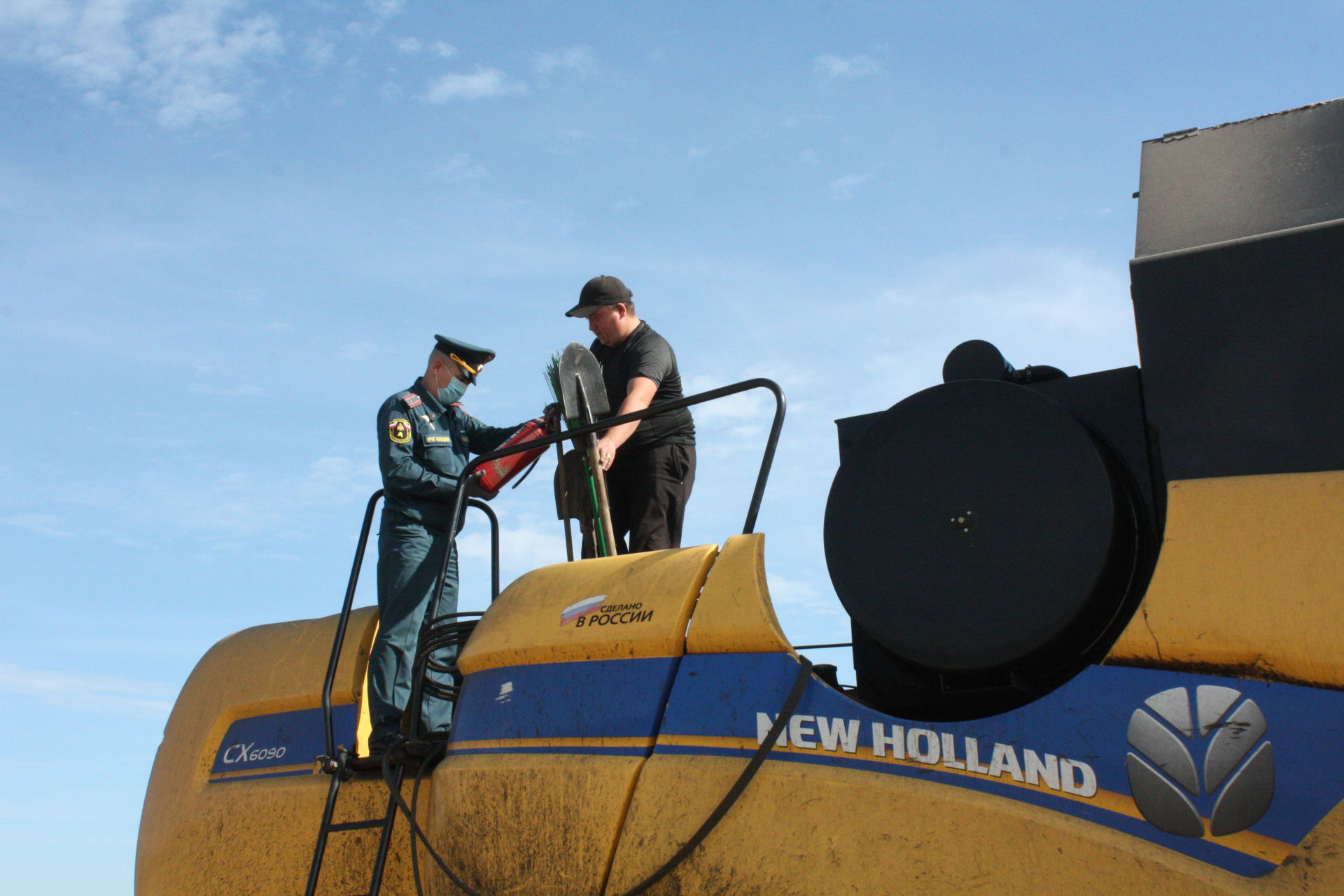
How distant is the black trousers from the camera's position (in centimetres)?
438

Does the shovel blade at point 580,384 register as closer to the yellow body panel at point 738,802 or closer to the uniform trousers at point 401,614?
the uniform trousers at point 401,614

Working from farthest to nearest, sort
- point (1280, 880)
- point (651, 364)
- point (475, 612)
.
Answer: point (651, 364) < point (475, 612) < point (1280, 880)

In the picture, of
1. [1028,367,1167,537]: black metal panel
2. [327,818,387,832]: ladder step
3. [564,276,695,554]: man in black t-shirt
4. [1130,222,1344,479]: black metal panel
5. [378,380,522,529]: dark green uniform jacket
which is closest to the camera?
[1130,222,1344,479]: black metal panel

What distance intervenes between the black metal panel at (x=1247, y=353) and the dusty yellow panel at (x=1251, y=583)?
0.05 metres

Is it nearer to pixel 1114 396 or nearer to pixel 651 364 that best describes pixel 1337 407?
pixel 1114 396

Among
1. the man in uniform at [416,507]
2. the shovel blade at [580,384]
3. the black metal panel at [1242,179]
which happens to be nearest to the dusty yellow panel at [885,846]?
the black metal panel at [1242,179]

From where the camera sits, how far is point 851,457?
2693mm

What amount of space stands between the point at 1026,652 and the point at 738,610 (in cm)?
68

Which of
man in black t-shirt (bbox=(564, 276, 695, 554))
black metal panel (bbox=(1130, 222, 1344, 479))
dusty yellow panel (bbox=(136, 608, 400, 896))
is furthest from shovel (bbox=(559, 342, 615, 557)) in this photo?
black metal panel (bbox=(1130, 222, 1344, 479))

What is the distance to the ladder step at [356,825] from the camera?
360 centimetres

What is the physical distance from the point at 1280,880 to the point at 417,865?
2.16 metres

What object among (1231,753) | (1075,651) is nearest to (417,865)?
(1075,651)

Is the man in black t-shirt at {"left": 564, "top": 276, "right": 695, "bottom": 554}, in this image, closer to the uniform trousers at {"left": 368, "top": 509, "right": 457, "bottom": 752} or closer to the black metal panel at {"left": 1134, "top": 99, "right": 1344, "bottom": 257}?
the uniform trousers at {"left": 368, "top": 509, "right": 457, "bottom": 752}

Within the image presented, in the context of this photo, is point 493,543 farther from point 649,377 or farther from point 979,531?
point 979,531
